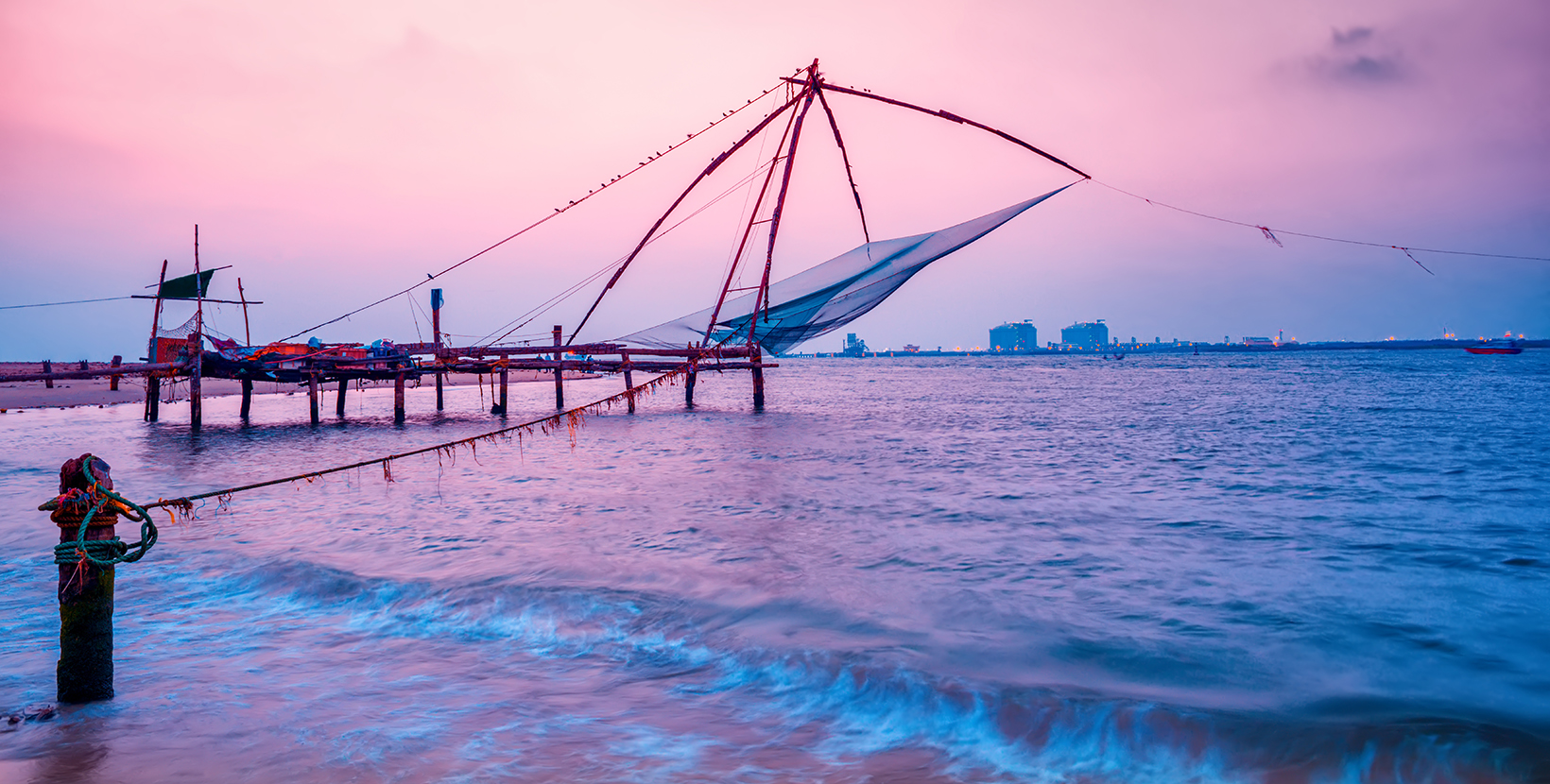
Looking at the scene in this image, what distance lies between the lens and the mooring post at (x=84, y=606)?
12.4 ft

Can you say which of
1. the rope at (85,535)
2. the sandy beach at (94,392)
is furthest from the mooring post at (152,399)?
the rope at (85,535)

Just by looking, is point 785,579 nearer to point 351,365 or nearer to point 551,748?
point 551,748

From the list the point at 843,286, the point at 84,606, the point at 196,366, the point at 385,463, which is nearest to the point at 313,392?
the point at 196,366

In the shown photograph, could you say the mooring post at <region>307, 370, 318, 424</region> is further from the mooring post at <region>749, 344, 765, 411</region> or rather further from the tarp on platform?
the tarp on platform

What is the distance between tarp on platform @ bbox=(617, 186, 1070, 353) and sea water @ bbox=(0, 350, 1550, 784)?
3016mm

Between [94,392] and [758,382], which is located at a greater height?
[758,382]

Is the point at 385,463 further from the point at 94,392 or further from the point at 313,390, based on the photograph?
the point at 94,392

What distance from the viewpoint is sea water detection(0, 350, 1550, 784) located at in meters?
3.83

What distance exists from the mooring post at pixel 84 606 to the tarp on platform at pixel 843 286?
914 cm

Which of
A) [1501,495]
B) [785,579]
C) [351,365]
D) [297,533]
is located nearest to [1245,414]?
[1501,495]

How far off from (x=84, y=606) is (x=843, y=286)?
1113 cm

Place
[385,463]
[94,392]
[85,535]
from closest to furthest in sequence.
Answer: [85,535], [385,463], [94,392]

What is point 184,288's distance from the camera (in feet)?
79.9

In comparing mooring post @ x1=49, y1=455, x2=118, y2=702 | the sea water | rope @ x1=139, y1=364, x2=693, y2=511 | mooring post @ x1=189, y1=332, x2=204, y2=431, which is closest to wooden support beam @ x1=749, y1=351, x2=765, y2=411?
rope @ x1=139, y1=364, x2=693, y2=511
